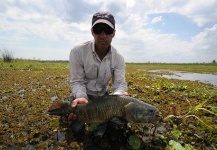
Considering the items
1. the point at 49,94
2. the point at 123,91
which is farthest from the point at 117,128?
the point at 49,94

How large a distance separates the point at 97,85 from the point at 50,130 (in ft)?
4.15

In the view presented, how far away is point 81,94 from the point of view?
3643 millimetres

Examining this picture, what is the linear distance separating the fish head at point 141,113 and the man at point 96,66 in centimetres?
84

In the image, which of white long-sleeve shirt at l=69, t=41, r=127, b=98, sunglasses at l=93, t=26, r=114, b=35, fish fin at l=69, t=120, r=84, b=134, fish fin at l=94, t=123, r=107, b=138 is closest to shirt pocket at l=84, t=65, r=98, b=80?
white long-sleeve shirt at l=69, t=41, r=127, b=98

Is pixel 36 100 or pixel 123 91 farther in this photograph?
pixel 36 100

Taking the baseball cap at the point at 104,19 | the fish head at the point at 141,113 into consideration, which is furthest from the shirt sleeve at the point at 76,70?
the fish head at the point at 141,113

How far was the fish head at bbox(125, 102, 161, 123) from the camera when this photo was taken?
291 cm

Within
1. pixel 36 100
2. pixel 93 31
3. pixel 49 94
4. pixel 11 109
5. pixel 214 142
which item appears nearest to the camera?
pixel 214 142

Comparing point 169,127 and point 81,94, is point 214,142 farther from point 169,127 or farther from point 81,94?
point 81,94

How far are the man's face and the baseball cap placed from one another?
61 mm

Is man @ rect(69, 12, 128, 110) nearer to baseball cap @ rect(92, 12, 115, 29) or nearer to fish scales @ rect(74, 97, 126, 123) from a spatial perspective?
baseball cap @ rect(92, 12, 115, 29)

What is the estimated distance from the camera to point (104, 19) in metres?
3.40

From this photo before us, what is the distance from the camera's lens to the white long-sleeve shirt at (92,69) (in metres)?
3.91

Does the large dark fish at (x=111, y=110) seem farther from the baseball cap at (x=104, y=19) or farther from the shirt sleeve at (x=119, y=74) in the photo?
the baseball cap at (x=104, y=19)
